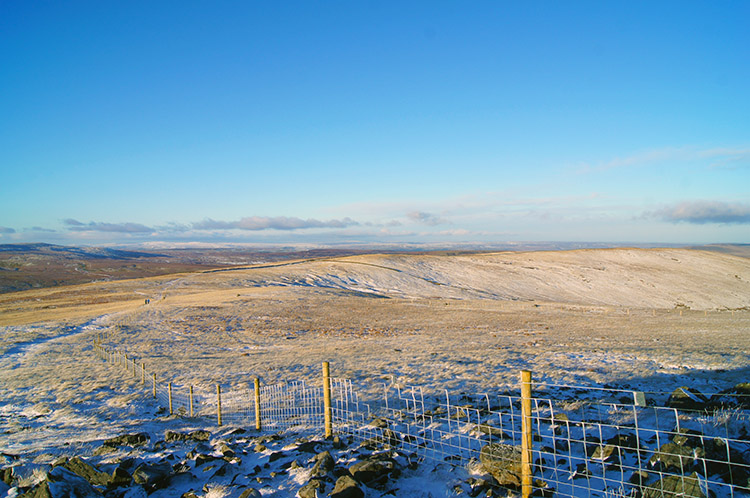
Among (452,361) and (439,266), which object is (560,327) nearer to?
(452,361)

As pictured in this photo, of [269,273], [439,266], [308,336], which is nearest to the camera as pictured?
[308,336]

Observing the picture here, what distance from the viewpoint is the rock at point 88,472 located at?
19.9 feet

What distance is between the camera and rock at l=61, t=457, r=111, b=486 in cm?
607

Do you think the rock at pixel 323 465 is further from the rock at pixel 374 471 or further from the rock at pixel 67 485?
the rock at pixel 67 485

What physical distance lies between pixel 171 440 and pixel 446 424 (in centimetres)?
589

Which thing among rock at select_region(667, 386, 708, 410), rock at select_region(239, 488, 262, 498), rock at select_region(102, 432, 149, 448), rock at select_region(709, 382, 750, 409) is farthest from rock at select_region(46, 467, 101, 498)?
rock at select_region(709, 382, 750, 409)

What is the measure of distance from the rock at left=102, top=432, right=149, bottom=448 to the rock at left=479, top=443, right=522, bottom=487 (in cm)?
690

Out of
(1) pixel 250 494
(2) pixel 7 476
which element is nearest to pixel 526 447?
(1) pixel 250 494

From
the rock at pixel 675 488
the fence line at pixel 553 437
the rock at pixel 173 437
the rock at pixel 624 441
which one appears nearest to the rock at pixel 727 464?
the fence line at pixel 553 437

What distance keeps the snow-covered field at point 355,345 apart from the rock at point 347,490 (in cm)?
38

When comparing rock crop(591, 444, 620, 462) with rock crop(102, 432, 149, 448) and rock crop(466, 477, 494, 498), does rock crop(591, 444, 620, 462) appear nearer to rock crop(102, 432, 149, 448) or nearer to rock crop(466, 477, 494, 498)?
rock crop(466, 477, 494, 498)

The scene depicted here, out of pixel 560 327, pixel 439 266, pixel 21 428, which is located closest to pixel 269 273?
pixel 439 266

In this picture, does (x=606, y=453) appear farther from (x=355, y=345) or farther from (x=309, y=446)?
(x=355, y=345)

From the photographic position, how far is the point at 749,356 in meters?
14.6
